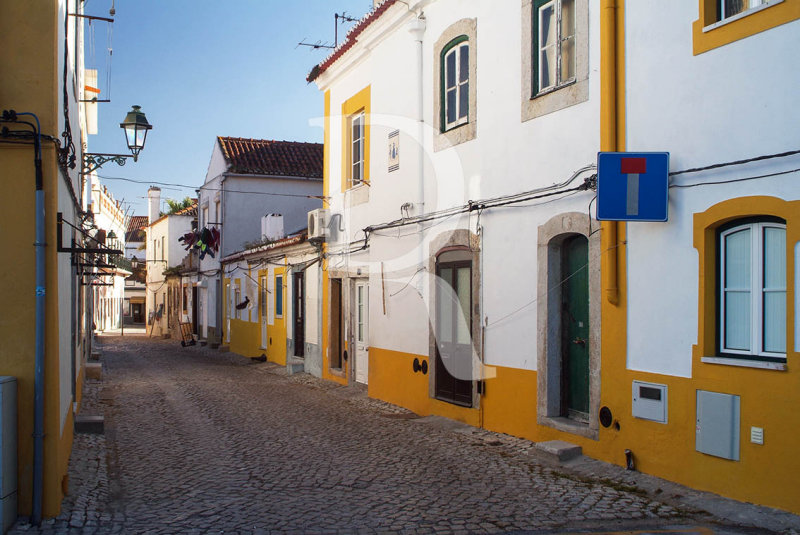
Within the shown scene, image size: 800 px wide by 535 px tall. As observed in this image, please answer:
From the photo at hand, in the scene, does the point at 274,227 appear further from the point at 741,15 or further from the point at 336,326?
the point at 741,15

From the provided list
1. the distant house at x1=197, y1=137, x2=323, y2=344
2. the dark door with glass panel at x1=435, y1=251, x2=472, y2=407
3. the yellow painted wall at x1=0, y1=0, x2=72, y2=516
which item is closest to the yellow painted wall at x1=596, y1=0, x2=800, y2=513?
the dark door with glass panel at x1=435, y1=251, x2=472, y2=407

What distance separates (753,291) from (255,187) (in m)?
20.9

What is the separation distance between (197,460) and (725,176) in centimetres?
638

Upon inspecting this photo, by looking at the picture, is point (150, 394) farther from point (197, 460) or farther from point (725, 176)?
point (725, 176)

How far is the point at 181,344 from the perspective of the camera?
29391mm

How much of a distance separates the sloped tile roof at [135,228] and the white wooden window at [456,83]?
161 feet

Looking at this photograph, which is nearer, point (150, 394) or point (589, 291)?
point (589, 291)

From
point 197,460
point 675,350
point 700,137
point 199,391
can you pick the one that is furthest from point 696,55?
point 199,391

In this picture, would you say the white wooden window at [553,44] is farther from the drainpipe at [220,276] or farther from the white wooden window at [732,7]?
the drainpipe at [220,276]

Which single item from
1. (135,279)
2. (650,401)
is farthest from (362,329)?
(135,279)

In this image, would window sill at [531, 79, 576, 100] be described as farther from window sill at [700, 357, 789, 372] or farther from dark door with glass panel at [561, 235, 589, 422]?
window sill at [700, 357, 789, 372]

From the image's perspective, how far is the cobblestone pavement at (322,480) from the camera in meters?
5.83

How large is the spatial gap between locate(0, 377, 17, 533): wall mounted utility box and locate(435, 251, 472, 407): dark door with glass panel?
5.92 meters

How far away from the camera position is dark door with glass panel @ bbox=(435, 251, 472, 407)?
1012 cm
